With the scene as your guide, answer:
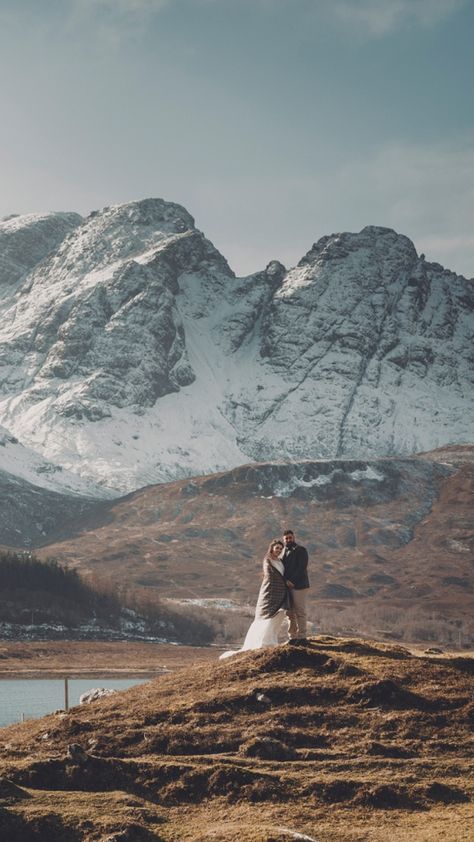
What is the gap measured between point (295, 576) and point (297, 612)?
177 centimetres

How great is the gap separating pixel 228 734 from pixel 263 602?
30.5ft

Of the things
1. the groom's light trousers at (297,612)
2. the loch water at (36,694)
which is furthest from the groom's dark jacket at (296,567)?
the loch water at (36,694)

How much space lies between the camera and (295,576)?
1826 inches

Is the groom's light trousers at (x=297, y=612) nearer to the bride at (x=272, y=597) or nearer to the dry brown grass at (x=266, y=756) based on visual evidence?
the bride at (x=272, y=597)

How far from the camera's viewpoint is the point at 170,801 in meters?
33.8

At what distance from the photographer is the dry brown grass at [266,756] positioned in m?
31.4

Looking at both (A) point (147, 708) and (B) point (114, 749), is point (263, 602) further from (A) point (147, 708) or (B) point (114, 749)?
(B) point (114, 749)

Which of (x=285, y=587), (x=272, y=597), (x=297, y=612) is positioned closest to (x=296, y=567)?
(x=285, y=587)

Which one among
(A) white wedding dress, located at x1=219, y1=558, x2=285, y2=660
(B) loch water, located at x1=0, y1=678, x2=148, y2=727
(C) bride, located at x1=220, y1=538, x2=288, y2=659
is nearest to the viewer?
(C) bride, located at x1=220, y1=538, x2=288, y2=659

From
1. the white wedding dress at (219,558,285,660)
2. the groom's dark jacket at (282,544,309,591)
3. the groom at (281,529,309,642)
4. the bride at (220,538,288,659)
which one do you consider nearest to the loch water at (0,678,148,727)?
the white wedding dress at (219,558,285,660)

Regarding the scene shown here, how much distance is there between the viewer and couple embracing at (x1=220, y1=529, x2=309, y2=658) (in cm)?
4653

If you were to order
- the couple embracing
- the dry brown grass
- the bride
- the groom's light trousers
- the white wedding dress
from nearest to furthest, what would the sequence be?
the dry brown grass, the couple embracing, the groom's light trousers, the bride, the white wedding dress

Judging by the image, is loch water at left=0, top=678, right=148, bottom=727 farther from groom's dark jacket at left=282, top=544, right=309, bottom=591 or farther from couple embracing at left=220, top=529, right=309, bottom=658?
groom's dark jacket at left=282, top=544, right=309, bottom=591

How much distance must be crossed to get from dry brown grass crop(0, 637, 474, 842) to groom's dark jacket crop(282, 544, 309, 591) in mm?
2697
